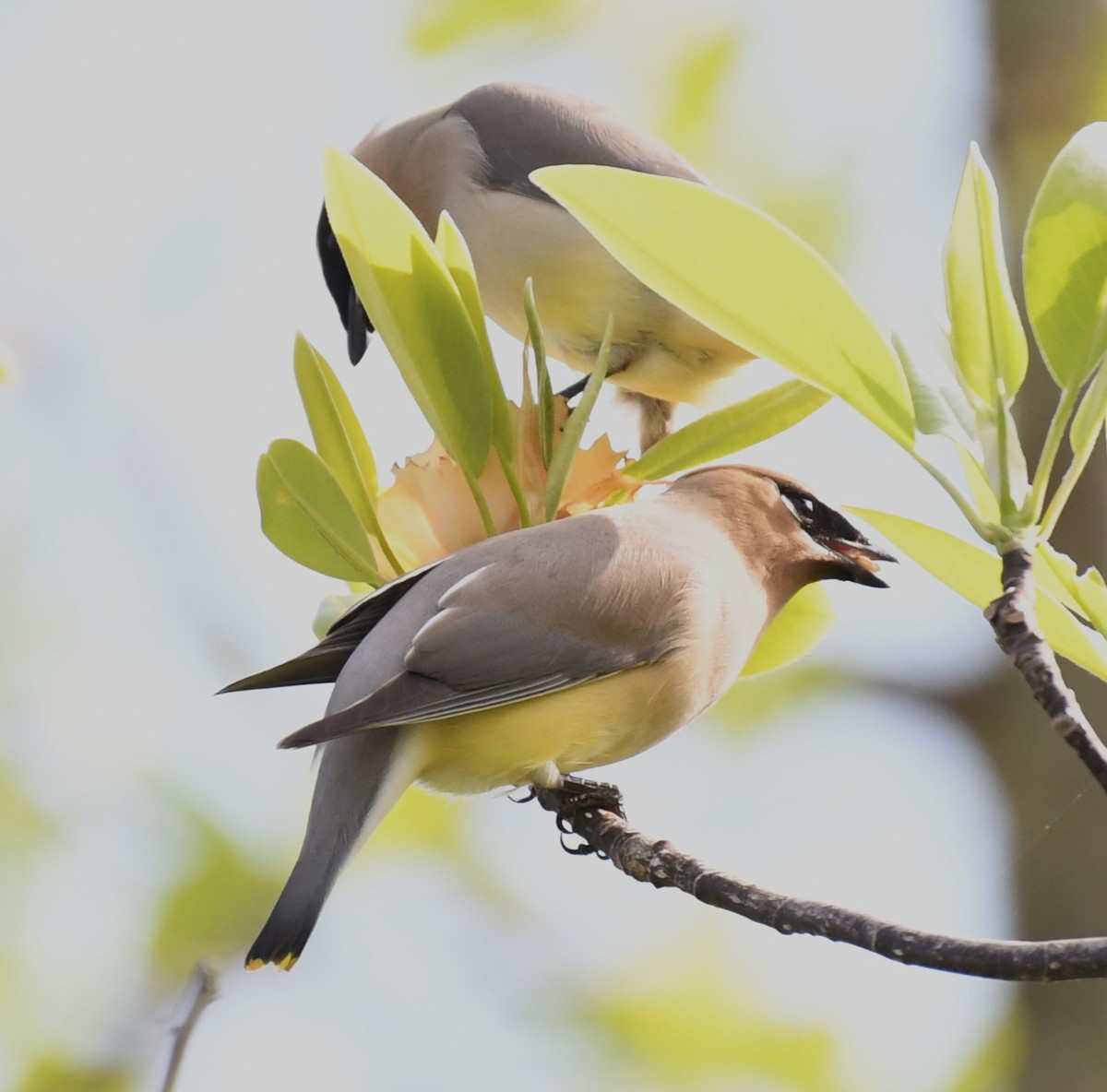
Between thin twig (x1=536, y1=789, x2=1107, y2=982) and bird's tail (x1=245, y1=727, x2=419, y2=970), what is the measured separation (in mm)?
261

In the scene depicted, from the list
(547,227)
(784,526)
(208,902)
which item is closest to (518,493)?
(784,526)

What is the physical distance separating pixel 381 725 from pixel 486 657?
17 centimetres

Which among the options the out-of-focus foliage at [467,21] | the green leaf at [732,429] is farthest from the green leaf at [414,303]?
the out-of-focus foliage at [467,21]

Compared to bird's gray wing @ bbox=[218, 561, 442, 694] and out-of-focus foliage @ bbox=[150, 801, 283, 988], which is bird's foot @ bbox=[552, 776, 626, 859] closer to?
bird's gray wing @ bbox=[218, 561, 442, 694]

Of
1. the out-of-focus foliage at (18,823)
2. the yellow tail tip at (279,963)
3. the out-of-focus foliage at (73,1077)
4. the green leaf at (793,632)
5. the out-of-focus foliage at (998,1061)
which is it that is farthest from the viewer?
the out-of-focus foliage at (998,1061)

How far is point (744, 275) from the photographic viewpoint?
1.40m

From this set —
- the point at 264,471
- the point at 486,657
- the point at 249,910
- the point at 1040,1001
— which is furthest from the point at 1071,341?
the point at 1040,1001

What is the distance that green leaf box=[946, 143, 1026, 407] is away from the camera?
4.72ft

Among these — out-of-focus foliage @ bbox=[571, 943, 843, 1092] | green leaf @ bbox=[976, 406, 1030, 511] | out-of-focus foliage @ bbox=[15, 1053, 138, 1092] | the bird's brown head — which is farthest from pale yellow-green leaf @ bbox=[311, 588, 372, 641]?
out-of-focus foliage @ bbox=[571, 943, 843, 1092]

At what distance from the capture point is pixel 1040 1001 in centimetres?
460

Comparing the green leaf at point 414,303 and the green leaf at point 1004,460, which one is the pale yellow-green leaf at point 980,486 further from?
the green leaf at point 414,303

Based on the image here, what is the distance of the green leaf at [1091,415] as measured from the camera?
1.36 meters

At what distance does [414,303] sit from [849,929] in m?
0.91

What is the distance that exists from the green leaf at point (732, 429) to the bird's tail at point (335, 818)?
510 mm
